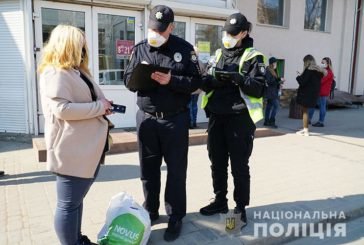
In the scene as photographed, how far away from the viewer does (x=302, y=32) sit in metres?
12.5

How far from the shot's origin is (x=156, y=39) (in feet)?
9.68

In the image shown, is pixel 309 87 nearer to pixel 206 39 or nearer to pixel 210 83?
pixel 206 39

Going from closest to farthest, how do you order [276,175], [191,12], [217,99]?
[217,99]
[276,175]
[191,12]

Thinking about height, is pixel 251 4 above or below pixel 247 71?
above

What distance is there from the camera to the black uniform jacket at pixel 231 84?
3.17 metres

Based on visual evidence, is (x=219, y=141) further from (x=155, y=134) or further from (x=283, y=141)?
(x=283, y=141)

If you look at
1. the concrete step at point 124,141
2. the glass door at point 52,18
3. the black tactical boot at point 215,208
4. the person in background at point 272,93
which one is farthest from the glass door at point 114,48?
the black tactical boot at point 215,208

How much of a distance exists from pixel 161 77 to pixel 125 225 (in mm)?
1213

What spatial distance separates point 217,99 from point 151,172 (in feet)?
3.04

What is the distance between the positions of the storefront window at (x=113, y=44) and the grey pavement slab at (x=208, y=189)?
2.13 metres

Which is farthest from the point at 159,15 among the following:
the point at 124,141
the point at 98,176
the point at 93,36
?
the point at 93,36

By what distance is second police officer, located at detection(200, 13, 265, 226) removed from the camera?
3.17m

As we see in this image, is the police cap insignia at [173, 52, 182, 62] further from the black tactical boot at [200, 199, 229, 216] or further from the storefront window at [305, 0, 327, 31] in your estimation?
the storefront window at [305, 0, 327, 31]

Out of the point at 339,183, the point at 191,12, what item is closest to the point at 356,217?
the point at 339,183
